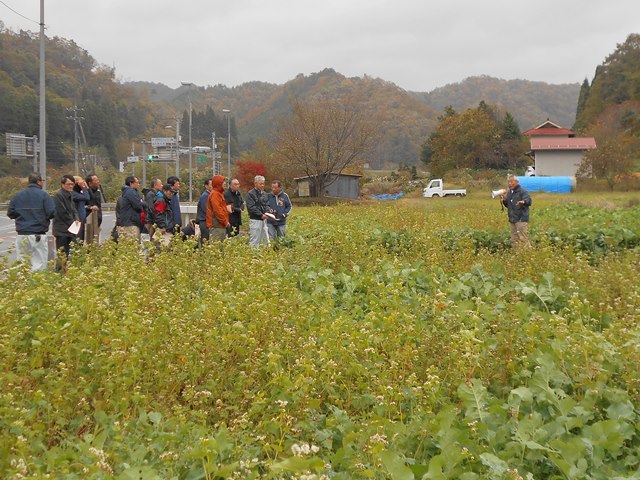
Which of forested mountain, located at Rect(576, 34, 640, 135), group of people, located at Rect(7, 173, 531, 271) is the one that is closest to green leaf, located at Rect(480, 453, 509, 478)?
group of people, located at Rect(7, 173, 531, 271)

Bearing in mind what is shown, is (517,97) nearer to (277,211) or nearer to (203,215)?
(277,211)

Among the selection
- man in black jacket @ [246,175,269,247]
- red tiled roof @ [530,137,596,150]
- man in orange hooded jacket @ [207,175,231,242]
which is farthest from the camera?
red tiled roof @ [530,137,596,150]

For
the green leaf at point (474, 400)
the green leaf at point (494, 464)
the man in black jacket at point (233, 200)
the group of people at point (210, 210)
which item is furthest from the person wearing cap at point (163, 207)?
the green leaf at point (494, 464)

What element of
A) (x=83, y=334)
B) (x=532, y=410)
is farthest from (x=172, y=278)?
(x=532, y=410)

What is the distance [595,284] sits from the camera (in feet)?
23.9

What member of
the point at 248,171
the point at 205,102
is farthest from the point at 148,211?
the point at 205,102

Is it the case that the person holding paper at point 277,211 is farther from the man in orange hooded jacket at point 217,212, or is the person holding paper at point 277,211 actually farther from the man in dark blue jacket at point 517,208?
the man in dark blue jacket at point 517,208

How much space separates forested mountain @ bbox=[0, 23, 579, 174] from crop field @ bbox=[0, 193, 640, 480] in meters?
51.0

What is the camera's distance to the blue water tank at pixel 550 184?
52062 mm

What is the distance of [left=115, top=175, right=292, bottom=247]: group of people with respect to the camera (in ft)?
43.1

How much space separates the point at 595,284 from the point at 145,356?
5121mm

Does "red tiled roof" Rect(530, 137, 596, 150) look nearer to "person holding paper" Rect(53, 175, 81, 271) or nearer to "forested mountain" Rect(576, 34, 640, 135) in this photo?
"forested mountain" Rect(576, 34, 640, 135)

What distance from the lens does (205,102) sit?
135 m

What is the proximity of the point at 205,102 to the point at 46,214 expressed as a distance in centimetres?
12796
